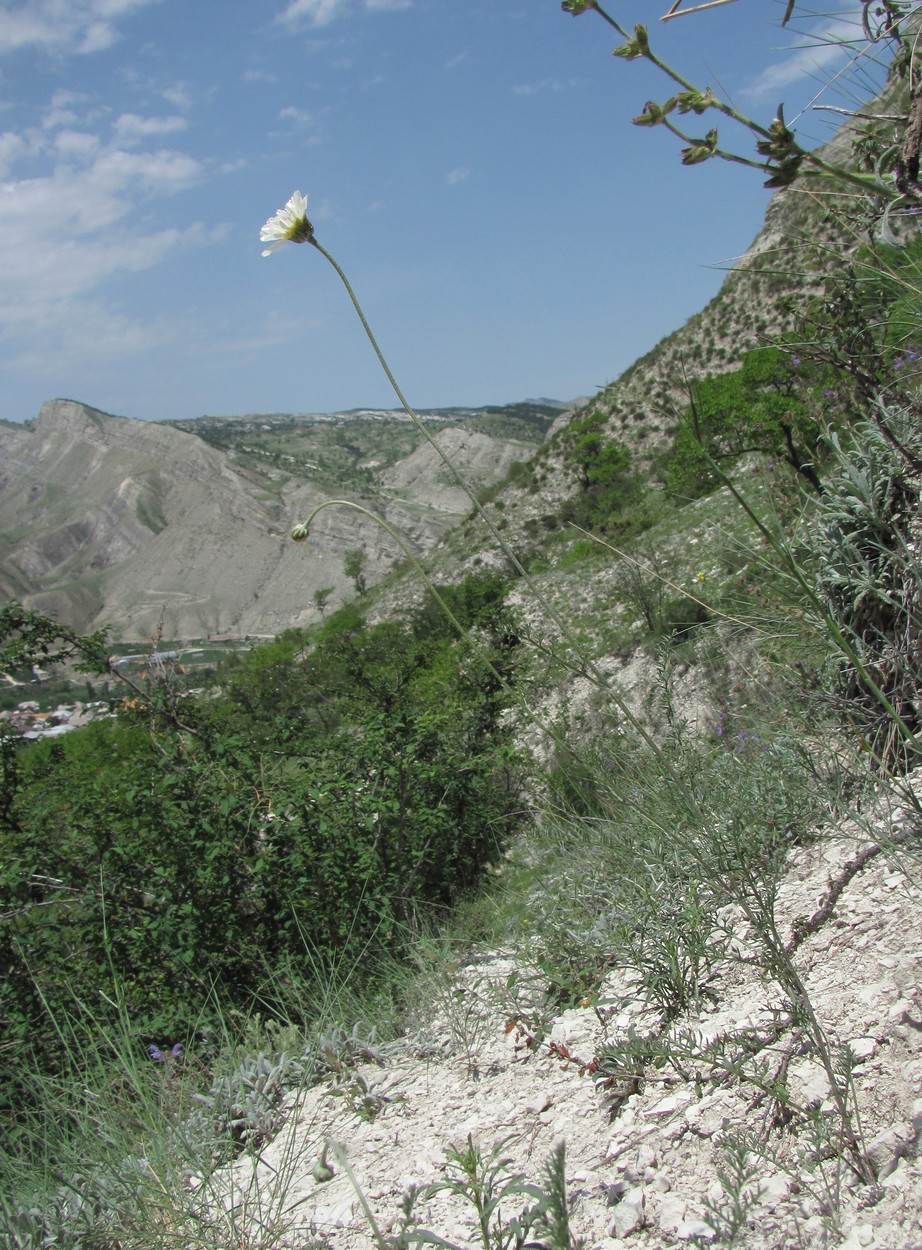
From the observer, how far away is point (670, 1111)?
1.61 metres

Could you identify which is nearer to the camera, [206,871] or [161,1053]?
[161,1053]

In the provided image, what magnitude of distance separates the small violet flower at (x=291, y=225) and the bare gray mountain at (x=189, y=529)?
3001 inches

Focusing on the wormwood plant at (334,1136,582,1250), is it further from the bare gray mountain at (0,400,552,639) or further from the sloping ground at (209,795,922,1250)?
the bare gray mountain at (0,400,552,639)

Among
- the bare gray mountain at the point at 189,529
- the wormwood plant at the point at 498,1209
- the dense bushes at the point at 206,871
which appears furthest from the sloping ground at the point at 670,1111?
the bare gray mountain at the point at 189,529

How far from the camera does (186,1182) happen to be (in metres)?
1.85

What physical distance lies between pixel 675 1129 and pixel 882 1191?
16.7 inches

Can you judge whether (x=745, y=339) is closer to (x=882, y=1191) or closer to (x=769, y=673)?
(x=769, y=673)

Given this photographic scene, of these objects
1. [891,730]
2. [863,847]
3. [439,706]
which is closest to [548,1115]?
[863,847]

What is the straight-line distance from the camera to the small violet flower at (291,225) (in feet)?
5.31

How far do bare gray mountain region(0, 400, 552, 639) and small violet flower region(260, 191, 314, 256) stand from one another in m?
76.2

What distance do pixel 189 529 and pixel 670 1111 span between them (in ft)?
332

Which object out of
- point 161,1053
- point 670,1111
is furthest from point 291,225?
point 161,1053

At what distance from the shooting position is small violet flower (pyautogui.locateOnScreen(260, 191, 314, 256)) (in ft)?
5.31

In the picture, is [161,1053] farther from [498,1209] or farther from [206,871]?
[498,1209]
